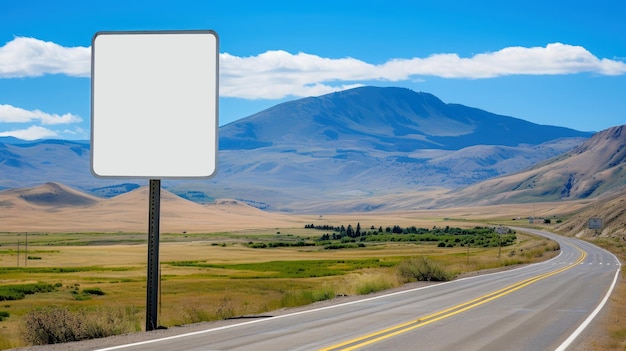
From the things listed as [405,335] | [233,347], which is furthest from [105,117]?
[405,335]

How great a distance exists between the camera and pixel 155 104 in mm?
16734

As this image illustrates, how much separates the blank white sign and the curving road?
3.73 m

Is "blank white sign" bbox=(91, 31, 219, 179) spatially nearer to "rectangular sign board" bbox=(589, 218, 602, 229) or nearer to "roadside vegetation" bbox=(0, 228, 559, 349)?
"roadside vegetation" bbox=(0, 228, 559, 349)

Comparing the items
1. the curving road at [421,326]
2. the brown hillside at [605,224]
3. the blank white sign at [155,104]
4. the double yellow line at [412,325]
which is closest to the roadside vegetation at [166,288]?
the curving road at [421,326]

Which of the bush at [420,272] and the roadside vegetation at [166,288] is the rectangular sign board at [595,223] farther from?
the bush at [420,272]

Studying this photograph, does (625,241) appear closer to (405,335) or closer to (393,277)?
(393,277)

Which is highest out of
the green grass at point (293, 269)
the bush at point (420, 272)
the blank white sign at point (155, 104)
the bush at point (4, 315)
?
the blank white sign at point (155, 104)

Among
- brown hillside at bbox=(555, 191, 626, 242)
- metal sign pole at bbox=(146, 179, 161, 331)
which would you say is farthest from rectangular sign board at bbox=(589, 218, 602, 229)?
metal sign pole at bbox=(146, 179, 161, 331)

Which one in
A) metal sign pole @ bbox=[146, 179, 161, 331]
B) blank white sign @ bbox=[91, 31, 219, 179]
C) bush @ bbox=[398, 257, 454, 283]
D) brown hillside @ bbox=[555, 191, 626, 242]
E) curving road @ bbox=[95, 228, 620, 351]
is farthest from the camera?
brown hillside @ bbox=[555, 191, 626, 242]

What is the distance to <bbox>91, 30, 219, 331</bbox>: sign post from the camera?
659 inches

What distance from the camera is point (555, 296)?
33594mm

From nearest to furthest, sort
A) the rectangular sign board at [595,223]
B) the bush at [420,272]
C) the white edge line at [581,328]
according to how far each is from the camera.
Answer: the white edge line at [581,328], the bush at [420,272], the rectangular sign board at [595,223]

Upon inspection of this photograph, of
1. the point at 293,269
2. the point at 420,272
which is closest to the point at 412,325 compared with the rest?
the point at 420,272

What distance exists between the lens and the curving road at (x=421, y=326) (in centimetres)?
1786
